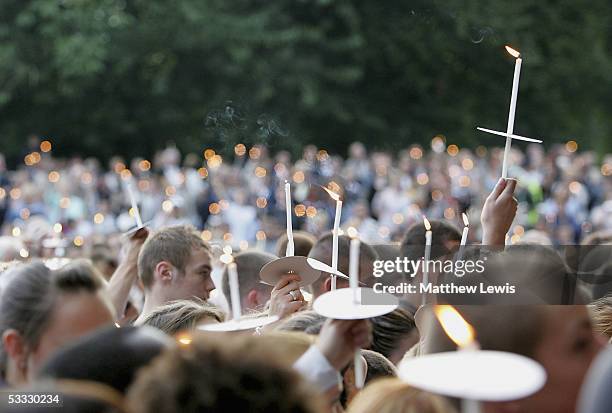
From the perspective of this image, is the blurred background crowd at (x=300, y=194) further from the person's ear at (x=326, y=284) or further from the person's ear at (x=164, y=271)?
the person's ear at (x=326, y=284)

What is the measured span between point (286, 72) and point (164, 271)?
62.9ft

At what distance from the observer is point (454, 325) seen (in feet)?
9.13

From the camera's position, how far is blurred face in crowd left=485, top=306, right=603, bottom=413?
269 cm

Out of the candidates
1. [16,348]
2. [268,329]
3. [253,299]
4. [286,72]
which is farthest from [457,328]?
[286,72]

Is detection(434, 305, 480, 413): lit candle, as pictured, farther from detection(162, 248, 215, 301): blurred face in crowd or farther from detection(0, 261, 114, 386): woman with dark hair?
detection(162, 248, 215, 301): blurred face in crowd

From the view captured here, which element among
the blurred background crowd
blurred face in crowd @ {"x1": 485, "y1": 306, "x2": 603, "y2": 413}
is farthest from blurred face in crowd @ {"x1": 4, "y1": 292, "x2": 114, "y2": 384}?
the blurred background crowd

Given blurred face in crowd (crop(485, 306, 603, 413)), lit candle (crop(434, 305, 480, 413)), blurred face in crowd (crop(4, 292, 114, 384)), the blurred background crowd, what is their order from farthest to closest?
the blurred background crowd < blurred face in crowd (crop(4, 292, 114, 384)) < blurred face in crowd (crop(485, 306, 603, 413)) < lit candle (crop(434, 305, 480, 413))

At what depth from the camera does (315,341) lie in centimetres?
283

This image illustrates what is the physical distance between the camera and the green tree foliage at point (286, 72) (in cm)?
2380

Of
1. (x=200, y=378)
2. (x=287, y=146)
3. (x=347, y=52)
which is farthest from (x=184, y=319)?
(x=347, y=52)

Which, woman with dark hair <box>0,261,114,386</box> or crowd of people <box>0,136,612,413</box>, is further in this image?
woman with dark hair <box>0,261,114,386</box>

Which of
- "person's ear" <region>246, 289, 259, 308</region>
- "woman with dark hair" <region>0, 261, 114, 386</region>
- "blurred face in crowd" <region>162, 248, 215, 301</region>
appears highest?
"woman with dark hair" <region>0, 261, 114, 386</region>

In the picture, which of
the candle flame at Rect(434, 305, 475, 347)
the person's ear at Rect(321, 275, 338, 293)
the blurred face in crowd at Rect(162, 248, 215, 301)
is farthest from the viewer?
the blurred face in crowd at Rect(162, 248, 215, 301)

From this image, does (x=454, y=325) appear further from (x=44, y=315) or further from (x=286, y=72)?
(x=286, y=72)
